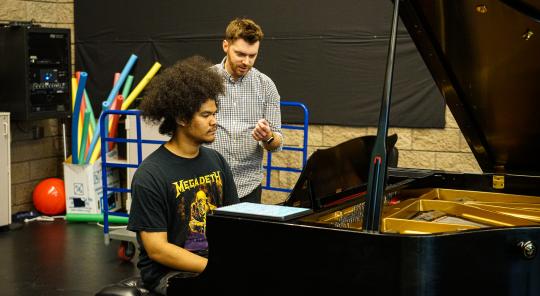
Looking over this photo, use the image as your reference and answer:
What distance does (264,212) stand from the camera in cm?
242

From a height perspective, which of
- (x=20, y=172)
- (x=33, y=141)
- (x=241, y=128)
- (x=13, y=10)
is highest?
(x=13, y=10)

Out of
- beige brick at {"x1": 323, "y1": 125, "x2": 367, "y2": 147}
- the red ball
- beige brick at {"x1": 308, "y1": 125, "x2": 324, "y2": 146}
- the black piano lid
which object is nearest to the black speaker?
the red ball

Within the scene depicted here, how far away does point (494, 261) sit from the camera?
7.54 ft

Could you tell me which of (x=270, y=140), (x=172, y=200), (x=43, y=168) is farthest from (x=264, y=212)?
(x=43, y=168)

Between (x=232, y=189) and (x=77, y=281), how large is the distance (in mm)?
2607

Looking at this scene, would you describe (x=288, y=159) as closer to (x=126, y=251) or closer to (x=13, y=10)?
(x=126, y=251)

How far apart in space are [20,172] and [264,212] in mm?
5761

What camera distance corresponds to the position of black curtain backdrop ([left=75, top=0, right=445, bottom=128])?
246 inches

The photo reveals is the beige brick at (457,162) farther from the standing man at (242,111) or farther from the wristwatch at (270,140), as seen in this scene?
the wristwatch at (270,140)

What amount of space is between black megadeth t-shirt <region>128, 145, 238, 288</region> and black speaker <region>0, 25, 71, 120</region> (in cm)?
460

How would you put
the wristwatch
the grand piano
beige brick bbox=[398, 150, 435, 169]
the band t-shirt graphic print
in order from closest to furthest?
the grand piano → the band t-shirt graphic print → the wristwatch → beige brick bbox=[398, 150, 435, 169]

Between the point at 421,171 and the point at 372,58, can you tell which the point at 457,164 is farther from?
the point at 421,171

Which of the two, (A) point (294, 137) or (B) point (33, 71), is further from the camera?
(B) point (33, 71)

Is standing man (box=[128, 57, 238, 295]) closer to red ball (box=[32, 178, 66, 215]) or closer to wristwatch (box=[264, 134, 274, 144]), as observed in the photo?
wristwatch (box=[264, 134, 274, 144])
